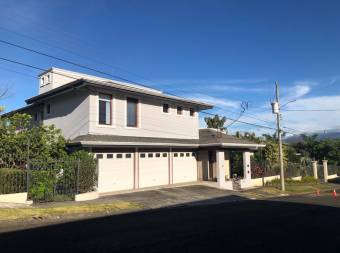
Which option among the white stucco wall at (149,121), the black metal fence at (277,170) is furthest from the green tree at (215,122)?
the white stucco wall at (149,121)

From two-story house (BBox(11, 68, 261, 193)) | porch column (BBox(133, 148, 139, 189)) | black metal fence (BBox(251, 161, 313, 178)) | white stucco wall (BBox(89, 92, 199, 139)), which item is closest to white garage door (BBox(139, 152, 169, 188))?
two-story house (BBox(11, 68, 261, 193))

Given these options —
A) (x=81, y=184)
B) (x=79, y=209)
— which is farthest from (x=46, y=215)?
(x=81, y=184)

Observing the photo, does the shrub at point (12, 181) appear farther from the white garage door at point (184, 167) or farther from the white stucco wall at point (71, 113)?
the white garage door at point (184, 167)

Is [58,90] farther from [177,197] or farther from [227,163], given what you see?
[227,163]

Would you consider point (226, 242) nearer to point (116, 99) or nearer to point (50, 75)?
point (116, 99)

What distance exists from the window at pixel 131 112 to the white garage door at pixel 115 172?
2.27m

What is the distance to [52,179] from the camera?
63.5 ft

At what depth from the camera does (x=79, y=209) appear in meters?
16.7

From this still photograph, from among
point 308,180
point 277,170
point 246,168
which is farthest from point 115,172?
point 308,180

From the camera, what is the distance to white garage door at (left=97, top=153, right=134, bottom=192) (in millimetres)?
23031

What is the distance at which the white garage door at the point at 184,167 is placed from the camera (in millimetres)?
28516

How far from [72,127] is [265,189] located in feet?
51.3

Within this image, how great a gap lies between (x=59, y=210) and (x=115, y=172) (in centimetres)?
772

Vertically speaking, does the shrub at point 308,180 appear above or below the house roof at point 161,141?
below
